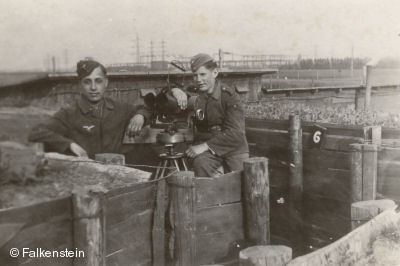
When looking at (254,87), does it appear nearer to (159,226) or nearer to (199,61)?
(199,61)

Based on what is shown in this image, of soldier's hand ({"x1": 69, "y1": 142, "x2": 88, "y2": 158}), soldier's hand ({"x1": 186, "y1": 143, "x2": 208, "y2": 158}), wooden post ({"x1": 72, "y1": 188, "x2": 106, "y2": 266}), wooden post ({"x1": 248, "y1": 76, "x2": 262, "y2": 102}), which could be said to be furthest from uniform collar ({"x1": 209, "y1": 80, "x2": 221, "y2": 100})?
wooden post ({"x1": 248, "y1": 76, "x2": 262, "y2": 102})

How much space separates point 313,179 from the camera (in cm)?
550

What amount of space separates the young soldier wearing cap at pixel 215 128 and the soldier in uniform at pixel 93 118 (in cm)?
66

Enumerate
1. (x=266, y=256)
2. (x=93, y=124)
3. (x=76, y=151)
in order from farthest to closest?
(x=93, y=124), (x=76, y=151), (x=266, y=256)

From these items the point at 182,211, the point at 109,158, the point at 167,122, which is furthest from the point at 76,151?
the point at 182,211

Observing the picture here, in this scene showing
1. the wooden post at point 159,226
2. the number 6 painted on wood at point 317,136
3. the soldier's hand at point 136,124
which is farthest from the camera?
the number 6 painted on wood at point 317,136

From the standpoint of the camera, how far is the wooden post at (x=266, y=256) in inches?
107

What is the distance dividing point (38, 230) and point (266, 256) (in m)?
1.26

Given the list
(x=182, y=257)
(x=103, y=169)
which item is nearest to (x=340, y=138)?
(x=182, y=257)

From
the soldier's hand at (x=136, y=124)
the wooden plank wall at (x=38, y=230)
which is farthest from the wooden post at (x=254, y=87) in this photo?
the wooden plank wall at (x=38, y=230)

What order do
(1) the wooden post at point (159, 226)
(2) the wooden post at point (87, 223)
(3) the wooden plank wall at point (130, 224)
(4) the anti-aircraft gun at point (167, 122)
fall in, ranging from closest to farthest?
1. (2) the wooden post at point (87, 223)
2. (3) the wooden plank wall at point (130, 224)
3. (1) the wooden post at point (159, 226)
4. (4) the anti-aircraft gun at point (167, 122)

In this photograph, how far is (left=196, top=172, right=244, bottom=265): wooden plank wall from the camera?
13.0ft

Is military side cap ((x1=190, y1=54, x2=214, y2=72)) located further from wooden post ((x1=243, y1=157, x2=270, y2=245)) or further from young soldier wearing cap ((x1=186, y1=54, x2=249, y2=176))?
wooden post ((x1=243, y1=157, x2=270, y2=245))

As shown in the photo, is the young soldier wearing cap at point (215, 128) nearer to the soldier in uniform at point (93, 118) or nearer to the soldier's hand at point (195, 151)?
the soldier's hand at point (195, 151)
